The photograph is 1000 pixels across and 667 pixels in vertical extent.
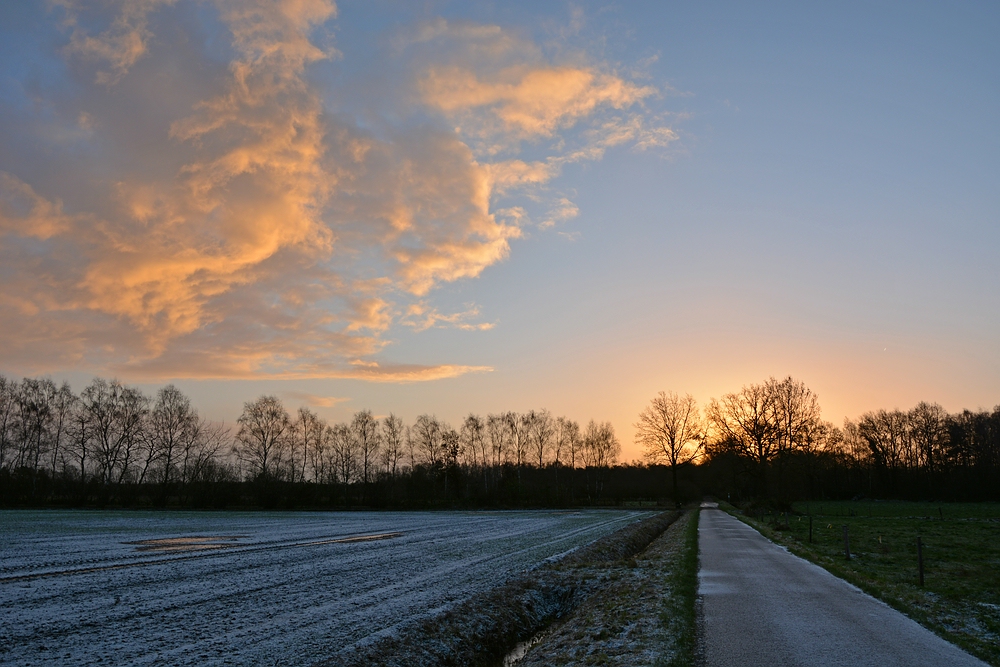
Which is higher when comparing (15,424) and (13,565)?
(15,424)

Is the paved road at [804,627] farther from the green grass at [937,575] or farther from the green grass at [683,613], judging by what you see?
the green grass at [937,575]

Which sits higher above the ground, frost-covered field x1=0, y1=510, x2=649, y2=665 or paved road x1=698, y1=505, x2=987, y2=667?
paved road x1=698, y1=505, x2=987, y2=667

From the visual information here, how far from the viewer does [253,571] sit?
20.8 m

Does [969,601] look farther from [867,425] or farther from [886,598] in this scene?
[867,425]

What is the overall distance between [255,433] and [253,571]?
89.0m

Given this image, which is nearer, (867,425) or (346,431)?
(346,431)

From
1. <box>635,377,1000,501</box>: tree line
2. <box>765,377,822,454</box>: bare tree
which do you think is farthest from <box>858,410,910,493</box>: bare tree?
<box>765,377,822,454</box>: bare tree

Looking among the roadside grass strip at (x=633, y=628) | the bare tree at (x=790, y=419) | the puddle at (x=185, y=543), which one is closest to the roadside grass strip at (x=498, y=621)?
the roadside grass strip at (x=633, y=628)

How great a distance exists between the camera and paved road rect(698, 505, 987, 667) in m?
8.74

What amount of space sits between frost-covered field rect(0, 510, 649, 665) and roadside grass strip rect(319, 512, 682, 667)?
2.22ft

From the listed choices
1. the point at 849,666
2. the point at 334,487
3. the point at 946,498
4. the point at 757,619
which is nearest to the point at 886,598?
the point at 757,619

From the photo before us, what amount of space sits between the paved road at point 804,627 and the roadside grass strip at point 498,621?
169 centimetres

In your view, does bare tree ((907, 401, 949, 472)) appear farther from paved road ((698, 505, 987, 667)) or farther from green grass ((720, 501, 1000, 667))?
paved road ((698, 505, 987, 667))

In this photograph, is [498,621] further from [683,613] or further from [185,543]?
[185,543]
